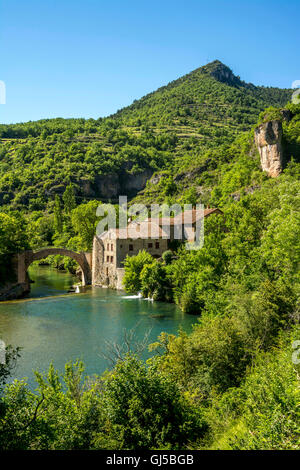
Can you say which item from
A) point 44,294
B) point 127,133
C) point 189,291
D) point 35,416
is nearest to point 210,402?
point 35,416

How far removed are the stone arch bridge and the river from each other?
260 centimetres

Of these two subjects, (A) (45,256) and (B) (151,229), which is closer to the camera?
(A) (45,256)

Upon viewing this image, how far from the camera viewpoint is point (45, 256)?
49406 millimetres

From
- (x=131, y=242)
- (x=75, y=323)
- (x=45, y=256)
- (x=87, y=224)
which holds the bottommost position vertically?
(x=75, y=323)

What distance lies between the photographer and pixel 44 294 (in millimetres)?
43406

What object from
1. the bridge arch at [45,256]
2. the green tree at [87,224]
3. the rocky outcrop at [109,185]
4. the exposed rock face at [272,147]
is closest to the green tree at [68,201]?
the rocky outcrop at [109,185]

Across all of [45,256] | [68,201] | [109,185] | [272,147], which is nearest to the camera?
[45,256]

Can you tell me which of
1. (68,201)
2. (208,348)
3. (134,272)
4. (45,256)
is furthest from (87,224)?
(208,348)

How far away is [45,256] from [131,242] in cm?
1083

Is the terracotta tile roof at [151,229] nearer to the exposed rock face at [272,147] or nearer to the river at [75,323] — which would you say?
the river at [75,323]

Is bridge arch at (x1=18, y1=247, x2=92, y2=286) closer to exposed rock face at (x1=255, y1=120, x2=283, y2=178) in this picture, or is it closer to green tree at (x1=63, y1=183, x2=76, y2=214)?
exposed rock face at (x1=255, y1=120, x2=283, y2=178)

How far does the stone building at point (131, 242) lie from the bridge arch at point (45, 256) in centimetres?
128

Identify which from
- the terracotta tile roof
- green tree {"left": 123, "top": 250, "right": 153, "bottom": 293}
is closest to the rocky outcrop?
the terracotta tile roof

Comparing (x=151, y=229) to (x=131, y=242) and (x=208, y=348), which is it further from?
(x=208, y=348)
